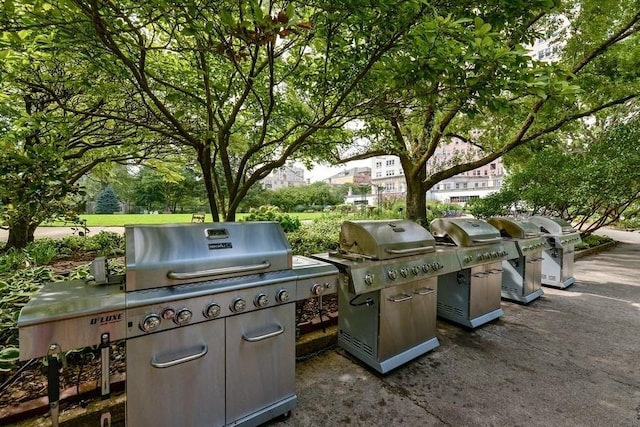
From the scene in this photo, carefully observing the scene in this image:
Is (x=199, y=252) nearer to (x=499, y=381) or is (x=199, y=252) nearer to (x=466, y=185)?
(x=499, y=381)

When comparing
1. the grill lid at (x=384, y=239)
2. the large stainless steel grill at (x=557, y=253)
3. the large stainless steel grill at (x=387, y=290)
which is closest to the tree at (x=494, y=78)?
the grill lid at (x=384, y=239)

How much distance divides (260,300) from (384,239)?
1156mm

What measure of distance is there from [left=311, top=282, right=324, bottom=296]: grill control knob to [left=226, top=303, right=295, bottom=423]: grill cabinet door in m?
0.17

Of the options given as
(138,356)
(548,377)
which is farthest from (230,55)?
(548,377)

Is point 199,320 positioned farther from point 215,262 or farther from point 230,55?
point 230,55

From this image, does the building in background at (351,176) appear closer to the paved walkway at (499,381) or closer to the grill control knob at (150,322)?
the paved walkway at (499,381)

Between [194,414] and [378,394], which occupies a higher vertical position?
[194,414]

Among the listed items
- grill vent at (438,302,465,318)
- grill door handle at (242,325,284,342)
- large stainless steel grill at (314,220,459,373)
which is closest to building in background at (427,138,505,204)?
grill vent at (438,302,465,318)

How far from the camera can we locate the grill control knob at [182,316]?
4.81 ft

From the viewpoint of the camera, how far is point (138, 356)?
1.40m

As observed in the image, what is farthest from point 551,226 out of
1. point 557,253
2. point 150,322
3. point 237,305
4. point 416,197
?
point 150,322

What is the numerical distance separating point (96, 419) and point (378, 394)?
1.78m

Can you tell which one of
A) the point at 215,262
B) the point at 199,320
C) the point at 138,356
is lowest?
the point at 138,356

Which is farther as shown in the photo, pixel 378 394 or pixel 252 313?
pixel 378 394
